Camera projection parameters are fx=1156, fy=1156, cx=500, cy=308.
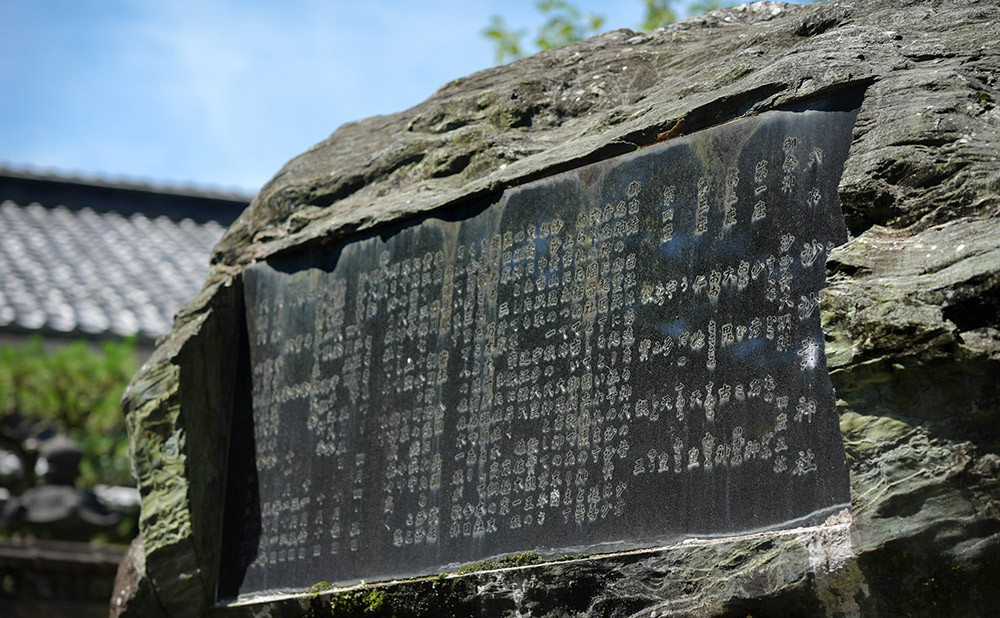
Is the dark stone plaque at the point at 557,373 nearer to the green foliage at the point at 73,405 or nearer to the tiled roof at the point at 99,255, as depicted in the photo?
the green foliage at the point at 73,405

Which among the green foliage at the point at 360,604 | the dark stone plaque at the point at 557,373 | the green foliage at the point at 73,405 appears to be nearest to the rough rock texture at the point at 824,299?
the green foliage at the point at 360,604

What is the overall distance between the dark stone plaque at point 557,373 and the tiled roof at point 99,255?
25.9 feet

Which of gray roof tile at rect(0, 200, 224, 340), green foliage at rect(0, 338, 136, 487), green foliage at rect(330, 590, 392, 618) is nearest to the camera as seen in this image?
green foliage at rect(330, 590, 392, 618)

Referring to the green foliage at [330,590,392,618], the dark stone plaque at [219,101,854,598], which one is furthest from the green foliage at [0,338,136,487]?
the green foliage at [330,590,392,618]

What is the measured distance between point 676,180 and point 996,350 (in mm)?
1239

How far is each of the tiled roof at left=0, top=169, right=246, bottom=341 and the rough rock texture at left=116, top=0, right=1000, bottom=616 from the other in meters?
7.61

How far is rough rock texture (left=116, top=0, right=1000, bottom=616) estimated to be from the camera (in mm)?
2607

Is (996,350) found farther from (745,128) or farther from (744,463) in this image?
(745,128)

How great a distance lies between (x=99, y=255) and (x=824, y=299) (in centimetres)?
1299

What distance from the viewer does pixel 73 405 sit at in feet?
29.3

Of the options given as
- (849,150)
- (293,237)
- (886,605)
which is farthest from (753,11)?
(886,605)

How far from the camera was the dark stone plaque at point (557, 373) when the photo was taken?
311 cm

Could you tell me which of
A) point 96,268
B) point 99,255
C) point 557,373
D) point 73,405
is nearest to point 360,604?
point 557,373

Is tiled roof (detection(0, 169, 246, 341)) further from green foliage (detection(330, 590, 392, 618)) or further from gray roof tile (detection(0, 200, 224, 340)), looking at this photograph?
green foliage (detection(330, 590, 392, 618))
